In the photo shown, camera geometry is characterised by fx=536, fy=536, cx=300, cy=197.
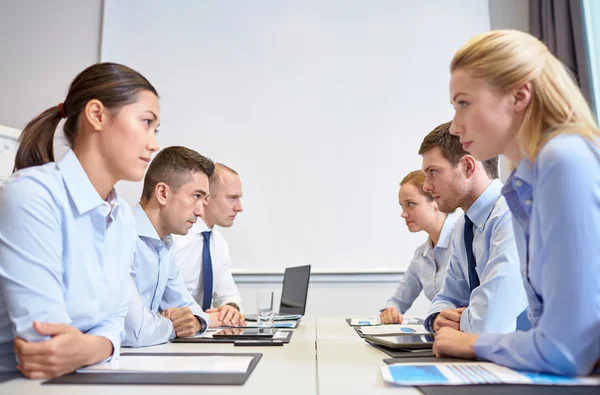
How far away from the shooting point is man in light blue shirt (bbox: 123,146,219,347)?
1.63 meters

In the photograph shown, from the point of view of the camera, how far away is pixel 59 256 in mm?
1139

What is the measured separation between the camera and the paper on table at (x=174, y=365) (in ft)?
3.44

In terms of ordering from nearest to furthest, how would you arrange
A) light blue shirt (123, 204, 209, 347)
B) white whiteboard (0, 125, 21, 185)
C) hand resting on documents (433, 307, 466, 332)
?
light blue shirt (123, 204, 209, 347)
hand resting on documents (433, 307, 466, 332)
white whiteboard (0, 125, 21, 185)

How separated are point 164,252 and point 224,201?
1.37m

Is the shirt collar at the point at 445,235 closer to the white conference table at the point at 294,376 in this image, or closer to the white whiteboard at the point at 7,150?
the white conference table at the point at 294,376

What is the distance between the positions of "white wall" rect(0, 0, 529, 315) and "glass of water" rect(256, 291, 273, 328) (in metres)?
3.01

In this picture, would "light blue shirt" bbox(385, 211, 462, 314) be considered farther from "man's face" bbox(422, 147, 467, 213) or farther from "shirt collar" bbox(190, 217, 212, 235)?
"shirt collar" bbox(190, 217, 212, 235)

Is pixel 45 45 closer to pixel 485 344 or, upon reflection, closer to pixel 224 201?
pixel 224 201

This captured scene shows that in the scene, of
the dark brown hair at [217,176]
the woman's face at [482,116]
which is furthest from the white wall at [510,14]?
the woman's face at [482,116]

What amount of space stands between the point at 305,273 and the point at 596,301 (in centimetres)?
213

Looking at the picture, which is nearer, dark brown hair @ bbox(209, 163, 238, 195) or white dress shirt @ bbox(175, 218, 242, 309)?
white dress shirt @ bbox(175, 218, 242, 309)

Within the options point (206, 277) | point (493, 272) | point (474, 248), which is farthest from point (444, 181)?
point (206, 277)

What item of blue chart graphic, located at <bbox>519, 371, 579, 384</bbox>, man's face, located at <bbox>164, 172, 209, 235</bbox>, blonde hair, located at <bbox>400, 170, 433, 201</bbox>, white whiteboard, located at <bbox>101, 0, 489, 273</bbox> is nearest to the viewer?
blue chart graphic, located at <bbox>519, 371, 579, 384</bbox>

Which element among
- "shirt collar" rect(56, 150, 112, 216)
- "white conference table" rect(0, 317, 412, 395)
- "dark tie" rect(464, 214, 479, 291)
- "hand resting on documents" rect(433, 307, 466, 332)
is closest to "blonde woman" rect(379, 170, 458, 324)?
"dark tie" rect(464, 214, 479, 291)
